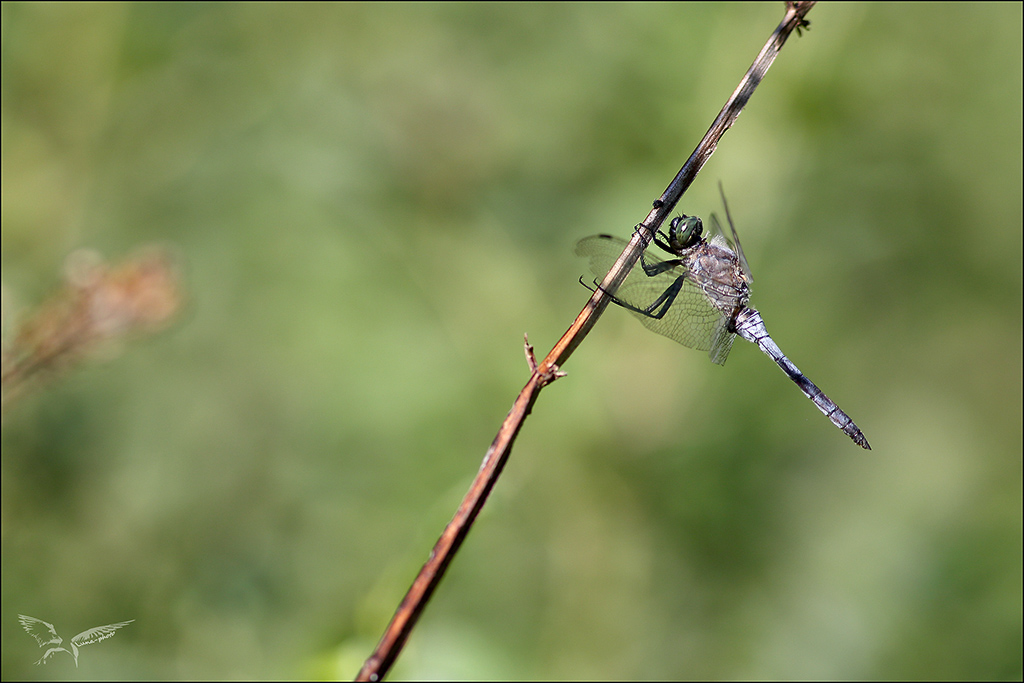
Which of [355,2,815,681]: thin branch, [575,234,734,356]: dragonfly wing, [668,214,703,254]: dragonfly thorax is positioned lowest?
[355,2,815,681]: thin branch

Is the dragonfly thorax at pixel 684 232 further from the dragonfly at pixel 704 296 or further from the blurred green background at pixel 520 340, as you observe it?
the blurred green background at pixel 520 340

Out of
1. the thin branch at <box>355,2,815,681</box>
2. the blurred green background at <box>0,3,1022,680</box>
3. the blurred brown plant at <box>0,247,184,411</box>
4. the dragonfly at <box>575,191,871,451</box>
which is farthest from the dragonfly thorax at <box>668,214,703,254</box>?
the blurred brown plant at <box>0,247,184,411</box>

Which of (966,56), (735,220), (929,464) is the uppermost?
(966,56)

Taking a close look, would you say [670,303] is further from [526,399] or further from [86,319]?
[86,319]

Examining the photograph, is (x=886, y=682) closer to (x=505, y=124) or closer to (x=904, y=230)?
(x=904, y=230)

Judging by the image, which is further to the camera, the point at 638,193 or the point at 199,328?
the point at 199,328

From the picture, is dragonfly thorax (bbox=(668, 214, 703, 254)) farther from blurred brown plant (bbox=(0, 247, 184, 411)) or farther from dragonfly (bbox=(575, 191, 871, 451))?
blurred brown plant (bbox=(0, 247, 184, 411))

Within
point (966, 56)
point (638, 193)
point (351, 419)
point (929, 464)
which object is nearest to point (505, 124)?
point (638, 193)

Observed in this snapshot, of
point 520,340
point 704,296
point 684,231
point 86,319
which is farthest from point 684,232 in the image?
point 86,319
